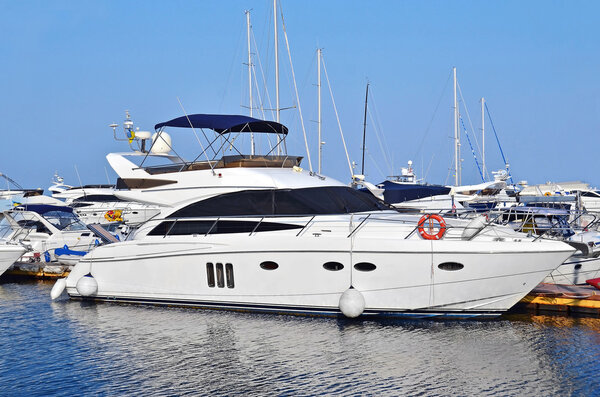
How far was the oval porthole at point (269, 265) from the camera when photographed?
12.6 metres

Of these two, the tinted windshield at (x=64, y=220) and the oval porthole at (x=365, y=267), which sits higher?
the oval porthole at (x=365, y=267)

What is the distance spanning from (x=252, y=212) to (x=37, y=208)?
1190 centimetres

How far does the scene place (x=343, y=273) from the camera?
12.2 m

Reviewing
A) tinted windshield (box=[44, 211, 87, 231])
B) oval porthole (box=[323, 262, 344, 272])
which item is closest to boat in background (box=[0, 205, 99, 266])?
tinted windshield (box=[44, 211, 87, 231])

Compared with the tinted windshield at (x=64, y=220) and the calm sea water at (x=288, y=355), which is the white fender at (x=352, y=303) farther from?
the tinted windshield at (x=64, y=220)

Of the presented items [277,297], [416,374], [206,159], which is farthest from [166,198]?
[416,374]

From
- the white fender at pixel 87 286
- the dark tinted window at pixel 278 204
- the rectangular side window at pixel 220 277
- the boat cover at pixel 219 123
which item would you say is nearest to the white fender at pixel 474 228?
the dark tinted window at pixel 278 204

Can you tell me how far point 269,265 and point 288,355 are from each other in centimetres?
247

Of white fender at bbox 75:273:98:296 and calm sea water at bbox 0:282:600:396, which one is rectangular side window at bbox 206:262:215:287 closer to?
calm sea water at bbox 0:282:600:396

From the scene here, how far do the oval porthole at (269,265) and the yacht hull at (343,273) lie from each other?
2cm

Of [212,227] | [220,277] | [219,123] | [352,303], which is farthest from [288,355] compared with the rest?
[219,123]

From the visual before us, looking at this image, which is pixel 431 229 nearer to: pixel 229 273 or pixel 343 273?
pixel 343 273

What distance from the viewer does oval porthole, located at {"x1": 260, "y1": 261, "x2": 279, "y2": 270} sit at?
12633 mm

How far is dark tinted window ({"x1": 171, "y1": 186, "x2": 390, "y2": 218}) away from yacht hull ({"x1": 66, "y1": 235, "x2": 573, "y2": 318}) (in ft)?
2.57
